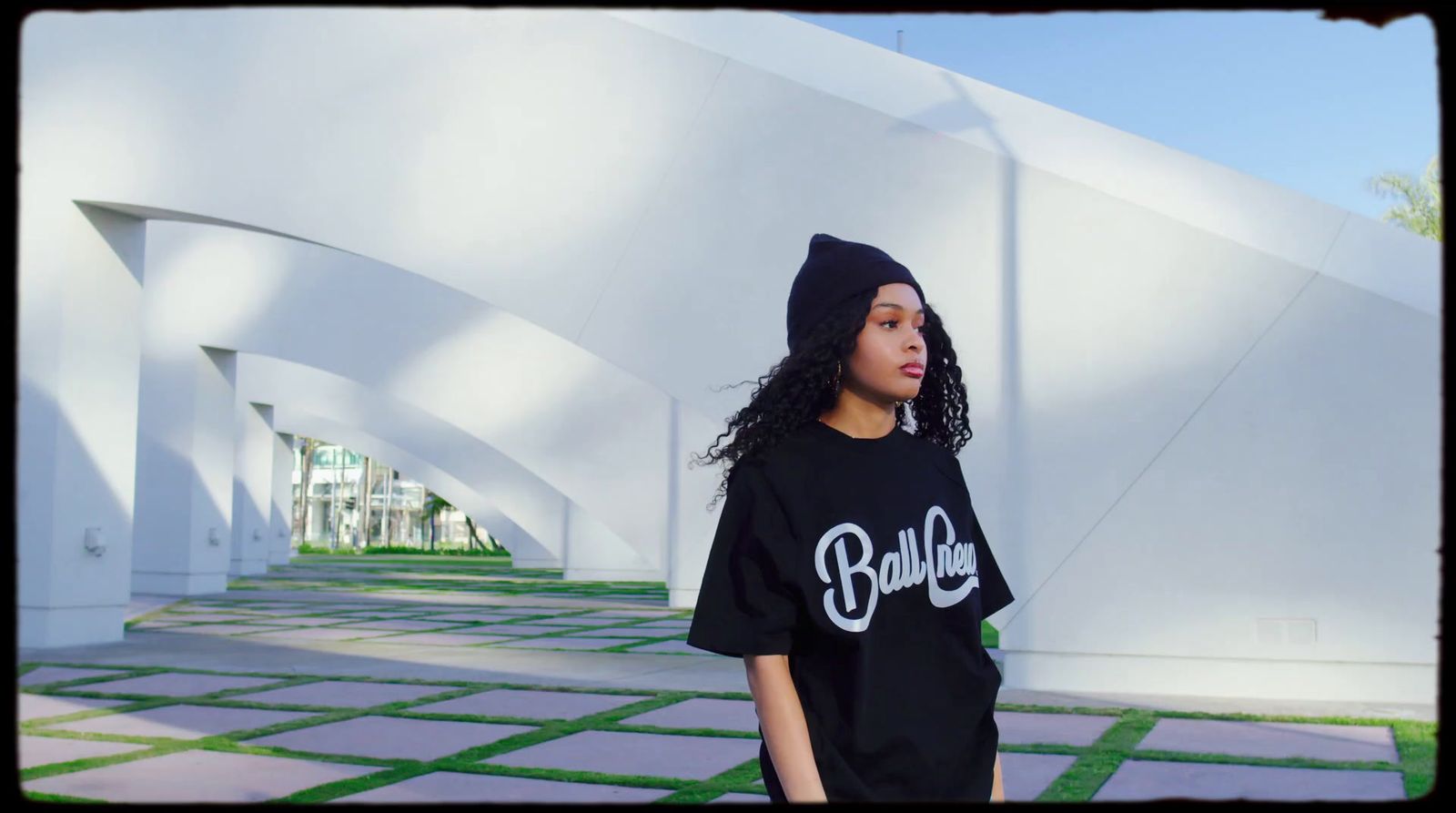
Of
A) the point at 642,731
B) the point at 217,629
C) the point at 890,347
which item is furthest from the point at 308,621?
the point at 890,347

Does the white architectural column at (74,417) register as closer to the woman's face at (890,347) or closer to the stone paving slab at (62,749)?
the stone paving slab at (62,749)

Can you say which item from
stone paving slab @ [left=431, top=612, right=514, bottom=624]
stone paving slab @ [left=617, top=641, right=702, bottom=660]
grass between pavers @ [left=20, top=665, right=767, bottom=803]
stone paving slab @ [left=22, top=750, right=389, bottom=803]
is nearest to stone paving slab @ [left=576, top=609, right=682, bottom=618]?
stone paving slab @ [left=431, top=612, right=514, bottom=624]

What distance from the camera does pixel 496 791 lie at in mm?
4160

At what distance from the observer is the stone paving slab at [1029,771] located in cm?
412

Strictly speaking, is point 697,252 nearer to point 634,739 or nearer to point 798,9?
point 634,739

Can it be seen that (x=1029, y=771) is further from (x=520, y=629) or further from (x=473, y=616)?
(x=473, y=616)

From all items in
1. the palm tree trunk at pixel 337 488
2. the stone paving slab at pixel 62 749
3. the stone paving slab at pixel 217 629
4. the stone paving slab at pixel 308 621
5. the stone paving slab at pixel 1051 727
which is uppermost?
the palm tree trunk at pixel 337 488

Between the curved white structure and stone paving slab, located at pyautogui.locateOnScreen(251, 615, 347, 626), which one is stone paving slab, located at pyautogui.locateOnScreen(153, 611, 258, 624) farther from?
the curved white structure

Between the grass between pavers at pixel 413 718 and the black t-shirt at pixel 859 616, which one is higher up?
the black t-shirt at pixel 859 616

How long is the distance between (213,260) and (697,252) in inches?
478

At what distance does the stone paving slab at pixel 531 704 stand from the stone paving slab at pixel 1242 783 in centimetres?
232

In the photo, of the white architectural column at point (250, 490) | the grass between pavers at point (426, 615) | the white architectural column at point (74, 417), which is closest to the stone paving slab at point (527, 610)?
the grass between pavers at point (426, 615)

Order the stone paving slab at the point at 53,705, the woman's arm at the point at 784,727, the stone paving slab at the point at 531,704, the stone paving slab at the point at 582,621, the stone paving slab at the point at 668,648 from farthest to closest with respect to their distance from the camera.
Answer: the stone paving slab at the point at 582,621 → the stone paving slab at the point at 668,648 → the stone paving slab at the point at 531,704 → the stone paving slab at the point at 53,705 → the woman's arm at the point at 784,727

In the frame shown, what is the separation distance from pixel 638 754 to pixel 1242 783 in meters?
2.15
